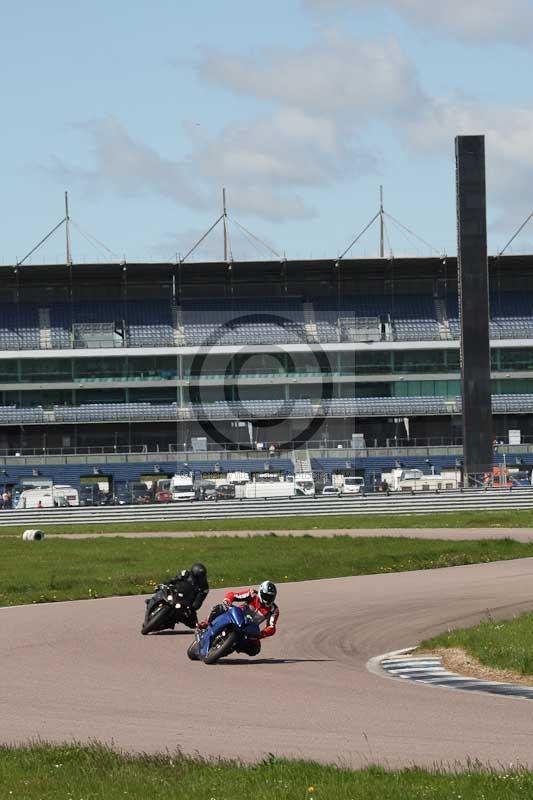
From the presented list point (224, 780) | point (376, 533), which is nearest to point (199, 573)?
point (224, 780)

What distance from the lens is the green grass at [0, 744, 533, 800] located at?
9914 millimetres

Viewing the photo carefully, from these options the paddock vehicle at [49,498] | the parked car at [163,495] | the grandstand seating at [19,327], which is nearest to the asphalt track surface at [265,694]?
the paddock vehicle at [49,498]

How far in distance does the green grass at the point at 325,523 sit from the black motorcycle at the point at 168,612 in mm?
30170

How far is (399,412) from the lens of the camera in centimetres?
10000

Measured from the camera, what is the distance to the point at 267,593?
18.8 meters

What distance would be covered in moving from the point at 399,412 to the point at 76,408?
948 inches

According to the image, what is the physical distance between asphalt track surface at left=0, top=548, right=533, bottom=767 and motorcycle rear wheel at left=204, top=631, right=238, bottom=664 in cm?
15

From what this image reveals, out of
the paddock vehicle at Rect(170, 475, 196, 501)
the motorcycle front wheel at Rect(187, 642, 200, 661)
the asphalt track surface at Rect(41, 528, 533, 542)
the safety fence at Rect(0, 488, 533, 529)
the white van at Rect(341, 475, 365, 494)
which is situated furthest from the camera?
the white van at Rect(341, 475, 365, 494)

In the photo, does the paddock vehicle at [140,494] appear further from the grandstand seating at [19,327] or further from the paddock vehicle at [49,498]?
the grandstand seating at [19,327]

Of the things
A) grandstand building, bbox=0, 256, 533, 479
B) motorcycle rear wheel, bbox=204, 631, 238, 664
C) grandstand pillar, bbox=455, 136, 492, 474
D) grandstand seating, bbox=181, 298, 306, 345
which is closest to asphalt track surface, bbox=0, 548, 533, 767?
motorcycle rear wheel, bbox=204, 631, 238, 664

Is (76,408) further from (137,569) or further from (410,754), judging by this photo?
(410,754)

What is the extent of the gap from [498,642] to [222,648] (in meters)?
4.05

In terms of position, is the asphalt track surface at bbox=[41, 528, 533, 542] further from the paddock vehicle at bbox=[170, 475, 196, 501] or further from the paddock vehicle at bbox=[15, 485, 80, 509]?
the paddock vehicle at bbox=[170, 475, 196, 501]

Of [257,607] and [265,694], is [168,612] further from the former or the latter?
[265,694]
